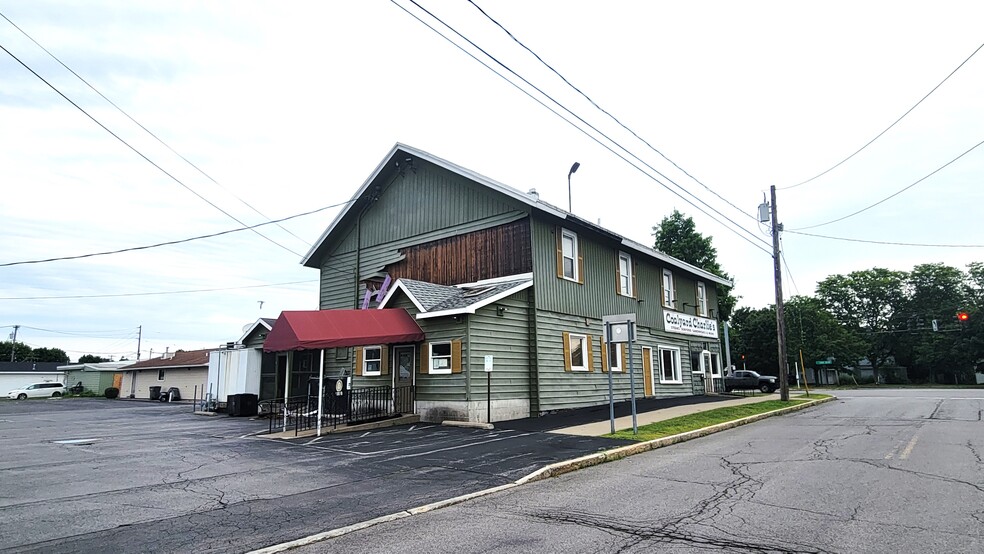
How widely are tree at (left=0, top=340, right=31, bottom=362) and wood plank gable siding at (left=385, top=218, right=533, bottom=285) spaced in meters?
103

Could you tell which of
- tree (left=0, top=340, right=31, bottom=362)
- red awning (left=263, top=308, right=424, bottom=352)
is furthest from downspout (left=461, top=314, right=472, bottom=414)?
tree (left=0, top=340, right=31, bottom=362)

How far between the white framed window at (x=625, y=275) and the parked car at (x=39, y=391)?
5280 centimetres

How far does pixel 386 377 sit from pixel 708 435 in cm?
974

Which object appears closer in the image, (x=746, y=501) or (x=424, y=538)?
(x=424, y=538)

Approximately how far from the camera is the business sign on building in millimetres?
27002

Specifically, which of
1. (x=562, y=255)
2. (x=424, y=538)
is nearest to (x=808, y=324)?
(x=562, y=255)

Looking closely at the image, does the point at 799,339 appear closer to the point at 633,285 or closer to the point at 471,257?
the point at 633,285

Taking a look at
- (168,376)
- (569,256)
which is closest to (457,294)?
(569,256)

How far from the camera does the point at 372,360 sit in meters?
19.2

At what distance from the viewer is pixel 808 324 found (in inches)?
2331

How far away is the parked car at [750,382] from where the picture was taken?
3397 cm

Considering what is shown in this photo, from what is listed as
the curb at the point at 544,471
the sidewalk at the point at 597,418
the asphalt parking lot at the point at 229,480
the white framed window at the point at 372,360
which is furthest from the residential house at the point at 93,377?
the curb at the point at 544,471

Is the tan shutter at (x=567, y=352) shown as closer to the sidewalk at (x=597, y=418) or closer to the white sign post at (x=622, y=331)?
the sidewalk at (x=597, y=418)

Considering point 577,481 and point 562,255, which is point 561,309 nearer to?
point 562,255
